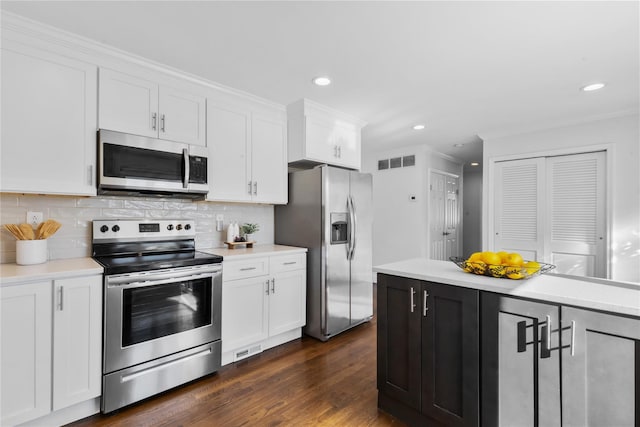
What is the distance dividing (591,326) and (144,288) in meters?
2.46

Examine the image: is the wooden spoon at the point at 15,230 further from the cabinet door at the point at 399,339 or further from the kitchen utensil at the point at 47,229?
the cabinet door at the point at 399,339

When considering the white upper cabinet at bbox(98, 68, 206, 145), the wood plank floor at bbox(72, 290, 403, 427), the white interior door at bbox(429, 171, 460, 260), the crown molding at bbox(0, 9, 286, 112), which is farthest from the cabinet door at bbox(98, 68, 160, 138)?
the white interior door at bbox(429, 171, 460, 260)

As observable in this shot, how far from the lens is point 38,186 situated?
197 cm

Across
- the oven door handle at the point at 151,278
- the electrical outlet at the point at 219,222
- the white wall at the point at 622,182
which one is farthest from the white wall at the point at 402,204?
the oven door handle at the point at 151,278

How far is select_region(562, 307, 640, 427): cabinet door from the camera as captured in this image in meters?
1.18

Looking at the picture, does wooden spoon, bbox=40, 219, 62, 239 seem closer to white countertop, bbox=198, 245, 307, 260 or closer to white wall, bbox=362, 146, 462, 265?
white countertop, bbox=198, 245, 307, 260

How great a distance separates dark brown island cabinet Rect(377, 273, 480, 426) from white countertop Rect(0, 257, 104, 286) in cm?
186

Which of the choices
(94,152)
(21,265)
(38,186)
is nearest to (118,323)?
(21,265)

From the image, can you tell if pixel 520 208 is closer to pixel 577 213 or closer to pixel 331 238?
pixel 577 213

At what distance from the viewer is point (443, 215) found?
227 inches

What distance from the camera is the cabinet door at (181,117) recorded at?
2.51 m

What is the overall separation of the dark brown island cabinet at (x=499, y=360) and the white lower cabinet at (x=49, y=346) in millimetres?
1821

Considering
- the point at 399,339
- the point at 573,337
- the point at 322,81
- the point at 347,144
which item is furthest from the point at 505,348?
the point at 347,144

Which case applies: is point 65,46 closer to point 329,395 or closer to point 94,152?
point 94,152
